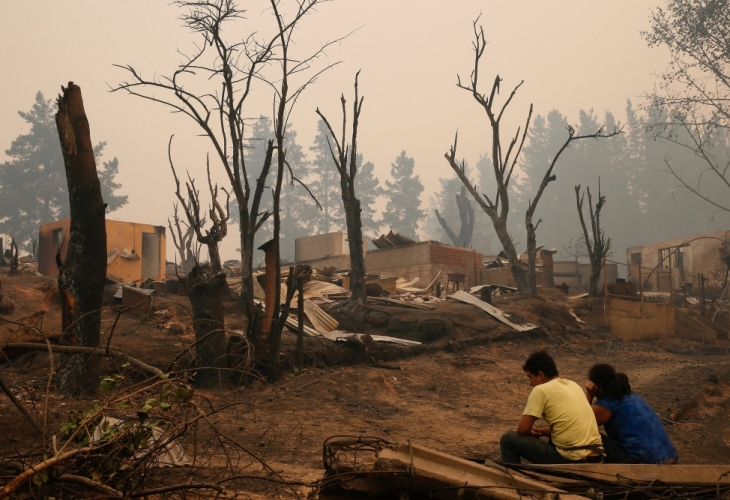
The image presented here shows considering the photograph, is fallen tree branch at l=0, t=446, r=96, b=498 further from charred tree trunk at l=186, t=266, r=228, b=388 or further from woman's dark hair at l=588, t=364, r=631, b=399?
charred tree trunk at l=186, t=266, r=228, b=388

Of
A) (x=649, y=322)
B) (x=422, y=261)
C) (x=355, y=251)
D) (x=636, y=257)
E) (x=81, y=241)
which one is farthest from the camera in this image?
(x=636, y=257)

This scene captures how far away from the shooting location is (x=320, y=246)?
110 ft

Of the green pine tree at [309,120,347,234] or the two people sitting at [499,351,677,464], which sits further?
the green pine tree at [309,120,347,234]

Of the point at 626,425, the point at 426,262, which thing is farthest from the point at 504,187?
the point at 626,425

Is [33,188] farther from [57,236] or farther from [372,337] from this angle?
[372,337]

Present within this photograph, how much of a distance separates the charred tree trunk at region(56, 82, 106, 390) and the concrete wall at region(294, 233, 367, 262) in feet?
77.2

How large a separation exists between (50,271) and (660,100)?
28.5 m

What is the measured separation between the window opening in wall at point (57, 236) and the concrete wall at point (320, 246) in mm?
10884

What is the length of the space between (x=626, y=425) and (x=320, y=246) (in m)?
28.8

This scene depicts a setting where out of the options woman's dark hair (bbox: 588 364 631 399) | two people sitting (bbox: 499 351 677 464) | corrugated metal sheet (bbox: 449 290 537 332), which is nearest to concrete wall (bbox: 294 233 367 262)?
corrugated metal sheet (bbox: 449 290 537 332)

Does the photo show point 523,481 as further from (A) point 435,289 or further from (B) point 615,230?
(B) point 615,230

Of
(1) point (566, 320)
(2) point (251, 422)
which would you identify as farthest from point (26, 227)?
(2) point (251, 422)

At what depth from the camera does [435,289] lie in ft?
74.6

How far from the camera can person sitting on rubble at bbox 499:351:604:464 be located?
4840 mm
